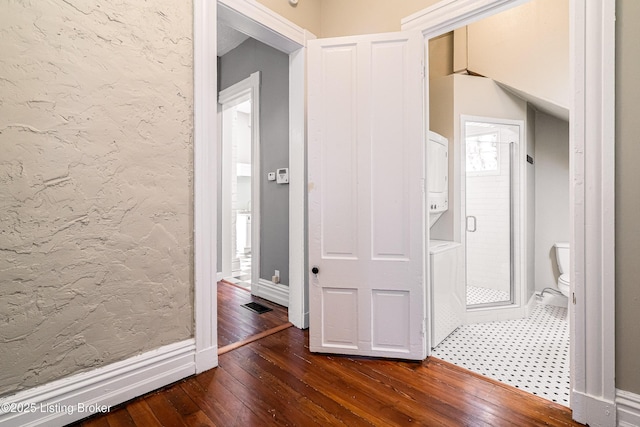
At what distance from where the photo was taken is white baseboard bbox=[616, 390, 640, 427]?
1325 millimetres

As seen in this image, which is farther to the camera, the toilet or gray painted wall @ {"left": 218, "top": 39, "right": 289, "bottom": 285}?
the toilet

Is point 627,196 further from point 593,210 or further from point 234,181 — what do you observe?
point 234,181

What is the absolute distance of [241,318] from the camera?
9.02ft

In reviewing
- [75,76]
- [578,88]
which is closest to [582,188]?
[578,88]

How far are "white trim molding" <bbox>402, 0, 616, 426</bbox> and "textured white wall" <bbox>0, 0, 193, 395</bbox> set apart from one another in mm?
2078

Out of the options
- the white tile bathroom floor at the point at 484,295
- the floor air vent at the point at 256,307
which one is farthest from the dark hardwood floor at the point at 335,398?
the white tile bathroom floor at the point at 484,295

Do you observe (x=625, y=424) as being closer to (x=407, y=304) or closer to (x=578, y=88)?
(x=407, y=304)

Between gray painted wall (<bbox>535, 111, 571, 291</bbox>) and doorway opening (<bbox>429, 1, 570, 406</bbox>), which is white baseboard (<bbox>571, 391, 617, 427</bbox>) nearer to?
doorway opening (<bbox>429, 1, 570, 406</bbox>)

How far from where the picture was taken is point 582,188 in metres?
1.44

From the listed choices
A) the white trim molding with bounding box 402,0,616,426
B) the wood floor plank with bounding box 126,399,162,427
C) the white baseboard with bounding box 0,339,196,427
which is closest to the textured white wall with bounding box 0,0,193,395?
the white baseboard with bounding box 0,339,196,427

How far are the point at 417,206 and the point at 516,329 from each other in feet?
5.86

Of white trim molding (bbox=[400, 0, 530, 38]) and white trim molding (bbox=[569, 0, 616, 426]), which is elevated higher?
white trim molding (bbox=[400, 0, 530, 38])

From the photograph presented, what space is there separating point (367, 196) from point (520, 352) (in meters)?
1.68

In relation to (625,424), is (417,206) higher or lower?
higher
